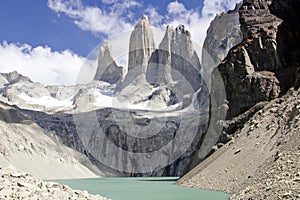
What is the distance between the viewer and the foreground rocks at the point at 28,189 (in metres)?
13.2

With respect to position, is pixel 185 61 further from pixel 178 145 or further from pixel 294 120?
pixel 294 120

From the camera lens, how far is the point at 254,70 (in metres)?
46.3

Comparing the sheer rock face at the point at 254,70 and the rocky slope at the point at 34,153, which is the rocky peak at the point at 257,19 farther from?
the rocky slope at the point at 34,153

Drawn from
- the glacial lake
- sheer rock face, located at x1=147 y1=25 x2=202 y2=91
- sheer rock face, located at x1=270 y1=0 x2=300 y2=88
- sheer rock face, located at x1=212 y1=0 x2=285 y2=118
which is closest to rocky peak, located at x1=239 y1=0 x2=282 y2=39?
sheer rock face, located at x1=212 y1=0 x2=285 y2=118

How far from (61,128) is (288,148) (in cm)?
9404

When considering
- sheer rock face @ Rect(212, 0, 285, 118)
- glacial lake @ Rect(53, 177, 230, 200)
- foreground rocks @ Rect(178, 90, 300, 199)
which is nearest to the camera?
foreground rocks @ Rect(178, 90, 300, 199)

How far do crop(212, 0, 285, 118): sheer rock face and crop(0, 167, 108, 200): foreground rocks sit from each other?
1208 inches

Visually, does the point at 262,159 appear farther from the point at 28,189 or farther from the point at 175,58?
the point at 175,58

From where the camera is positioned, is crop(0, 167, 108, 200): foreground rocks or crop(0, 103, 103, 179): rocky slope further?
crop(0, 103, 103, 179): rocky slope

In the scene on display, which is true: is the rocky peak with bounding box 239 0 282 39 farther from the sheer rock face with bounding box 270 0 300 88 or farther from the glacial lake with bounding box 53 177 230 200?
the glacial lake with bounding box 53 177 230 200

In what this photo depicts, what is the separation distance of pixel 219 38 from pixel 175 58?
44.7 meters

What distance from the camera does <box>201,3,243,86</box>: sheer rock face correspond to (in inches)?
5033

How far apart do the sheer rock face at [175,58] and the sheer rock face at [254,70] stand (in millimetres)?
119073

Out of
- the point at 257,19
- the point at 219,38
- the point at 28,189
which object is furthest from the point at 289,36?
the point at 219,38
